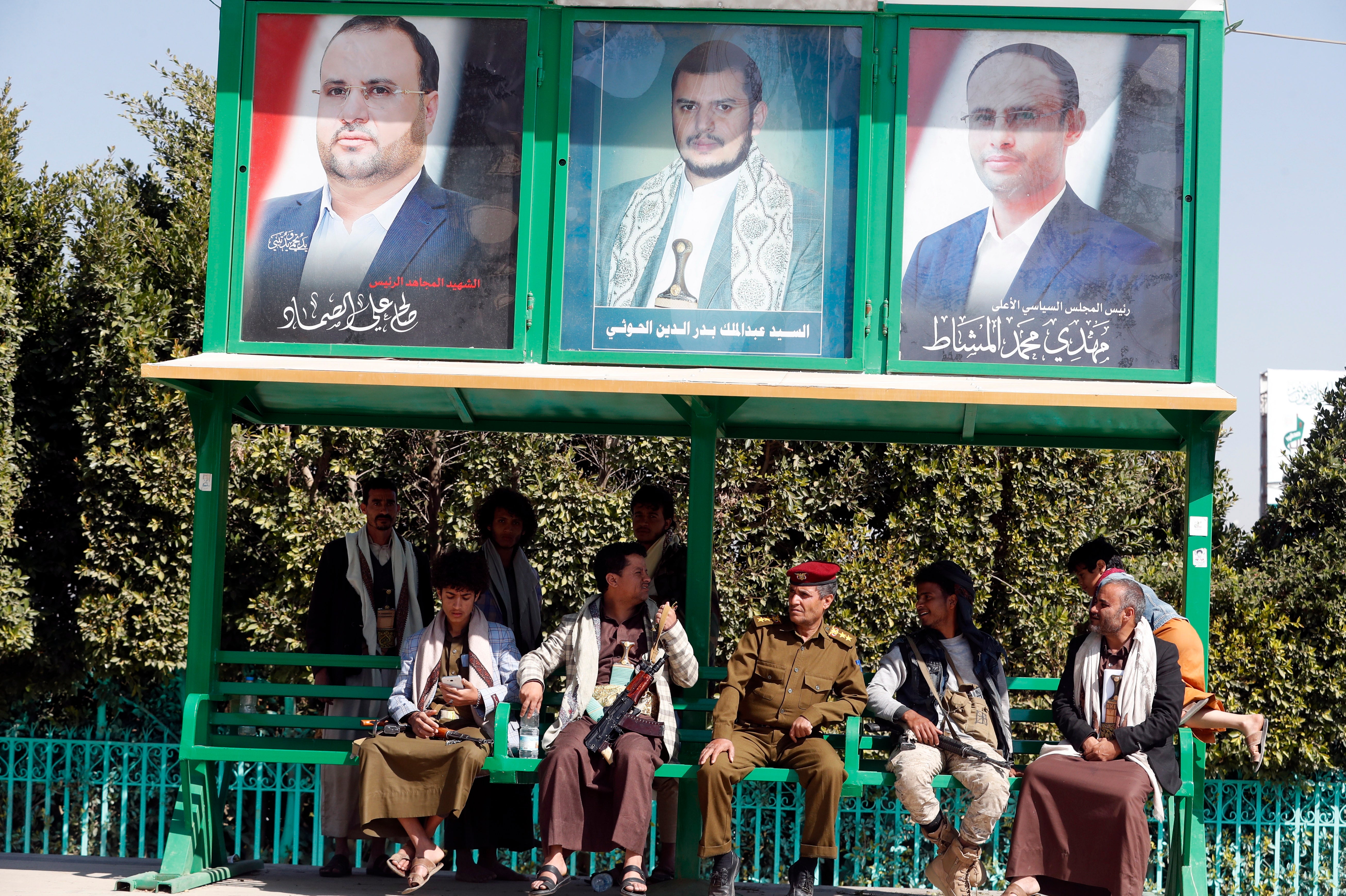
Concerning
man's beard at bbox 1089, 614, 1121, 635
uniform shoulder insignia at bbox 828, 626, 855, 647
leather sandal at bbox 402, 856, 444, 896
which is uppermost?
man's beard at bbox 1089, 614, 1121, 635

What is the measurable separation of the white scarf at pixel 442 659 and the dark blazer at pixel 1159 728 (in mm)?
2694

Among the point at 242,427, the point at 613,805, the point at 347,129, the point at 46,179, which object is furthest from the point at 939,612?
the point at 46,179

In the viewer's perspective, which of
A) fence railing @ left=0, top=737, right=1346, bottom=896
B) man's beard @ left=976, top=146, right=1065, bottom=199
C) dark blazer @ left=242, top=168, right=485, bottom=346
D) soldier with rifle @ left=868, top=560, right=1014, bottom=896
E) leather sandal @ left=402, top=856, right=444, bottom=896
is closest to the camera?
leather sandal @ left=402, top=856, right=444, bottom=896

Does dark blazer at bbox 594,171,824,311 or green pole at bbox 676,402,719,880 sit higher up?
dark blazer at bbox 594,171,824,311

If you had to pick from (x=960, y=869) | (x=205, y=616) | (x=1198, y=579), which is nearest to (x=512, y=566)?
(x=205, y=616)

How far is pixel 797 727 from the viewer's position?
5.76m

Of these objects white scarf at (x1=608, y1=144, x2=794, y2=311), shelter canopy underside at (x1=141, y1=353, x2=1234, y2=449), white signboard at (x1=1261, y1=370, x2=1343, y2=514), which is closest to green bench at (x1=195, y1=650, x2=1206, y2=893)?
shelter canopy underside at (x1=141, y1=353, x2=1234, y2=449)

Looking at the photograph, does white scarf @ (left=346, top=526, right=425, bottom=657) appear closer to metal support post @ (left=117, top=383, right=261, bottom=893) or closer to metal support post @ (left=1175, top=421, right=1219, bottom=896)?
metal support post @ (left=117, top=383, right=261, bottom=893)

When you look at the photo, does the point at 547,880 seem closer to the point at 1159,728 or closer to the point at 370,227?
the point at 1159,728

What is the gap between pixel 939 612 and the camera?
6.06 metres

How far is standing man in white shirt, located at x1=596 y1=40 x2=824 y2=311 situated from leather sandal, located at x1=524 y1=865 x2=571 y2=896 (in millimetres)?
2659

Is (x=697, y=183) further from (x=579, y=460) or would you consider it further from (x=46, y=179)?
(x=46, y=179)

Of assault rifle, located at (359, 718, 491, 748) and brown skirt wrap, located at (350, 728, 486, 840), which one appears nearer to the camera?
brown skirt wrap, located at (350, 728, 486, 840)

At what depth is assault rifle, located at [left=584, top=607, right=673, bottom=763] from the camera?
5727 millimetres
